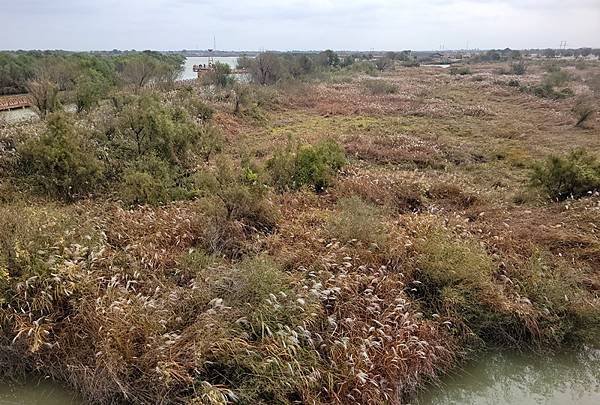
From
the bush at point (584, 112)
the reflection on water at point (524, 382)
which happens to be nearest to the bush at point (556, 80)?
the bush at point (584, 112)

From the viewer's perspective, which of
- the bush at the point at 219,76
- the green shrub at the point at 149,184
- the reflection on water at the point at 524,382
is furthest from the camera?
the bush at the point at 219,76

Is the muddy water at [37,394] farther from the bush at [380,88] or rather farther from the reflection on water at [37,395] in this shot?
the bush at [380,88]

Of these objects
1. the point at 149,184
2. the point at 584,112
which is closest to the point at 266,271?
the point at 149,184

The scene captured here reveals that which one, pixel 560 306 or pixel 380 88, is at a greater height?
pixel 380 88

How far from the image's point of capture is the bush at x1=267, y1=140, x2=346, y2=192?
11.0m

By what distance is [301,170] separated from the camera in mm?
11102

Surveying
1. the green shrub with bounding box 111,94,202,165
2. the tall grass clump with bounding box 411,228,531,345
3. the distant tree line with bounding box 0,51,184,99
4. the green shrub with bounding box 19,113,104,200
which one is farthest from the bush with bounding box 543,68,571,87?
the green shrub with bounding box 19,113,104,200

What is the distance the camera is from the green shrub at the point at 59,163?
938 centimetres

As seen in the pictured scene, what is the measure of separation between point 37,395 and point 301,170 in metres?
7.41

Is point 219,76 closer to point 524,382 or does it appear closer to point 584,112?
point 584,112

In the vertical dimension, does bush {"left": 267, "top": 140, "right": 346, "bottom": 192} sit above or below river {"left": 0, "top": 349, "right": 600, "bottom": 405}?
above

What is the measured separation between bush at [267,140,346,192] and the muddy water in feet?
21.5

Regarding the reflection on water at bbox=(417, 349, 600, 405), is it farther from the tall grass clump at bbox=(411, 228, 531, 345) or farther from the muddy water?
the muddy water

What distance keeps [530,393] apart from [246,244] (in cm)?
477
